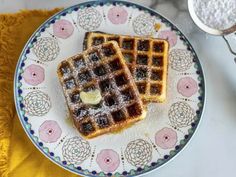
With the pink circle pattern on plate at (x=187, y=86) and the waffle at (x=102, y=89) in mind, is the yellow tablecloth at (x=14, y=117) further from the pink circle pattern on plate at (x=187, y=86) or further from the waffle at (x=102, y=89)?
the pink circle pattern on plate at (x=187, y=86)

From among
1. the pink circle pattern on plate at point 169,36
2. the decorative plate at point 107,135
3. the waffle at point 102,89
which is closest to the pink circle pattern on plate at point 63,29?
the decorative plate at point 107,135

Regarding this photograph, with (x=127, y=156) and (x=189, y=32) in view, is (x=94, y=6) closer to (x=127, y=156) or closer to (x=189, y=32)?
(x=189, y=32)

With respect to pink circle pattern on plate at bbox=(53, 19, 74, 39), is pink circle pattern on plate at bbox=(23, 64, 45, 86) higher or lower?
lower

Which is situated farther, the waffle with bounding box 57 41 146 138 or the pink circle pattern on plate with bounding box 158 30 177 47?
the pink circle pattern on plate with bounding box 158 30 177 47

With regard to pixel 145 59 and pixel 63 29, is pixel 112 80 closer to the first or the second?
pixel 145 59

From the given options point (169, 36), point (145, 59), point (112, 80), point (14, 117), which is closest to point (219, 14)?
point (169, 36)

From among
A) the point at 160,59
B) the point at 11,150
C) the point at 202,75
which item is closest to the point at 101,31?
the point at 160,59

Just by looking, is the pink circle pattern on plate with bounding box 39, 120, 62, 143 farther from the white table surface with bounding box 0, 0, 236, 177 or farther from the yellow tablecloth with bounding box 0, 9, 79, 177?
the white table surface with bounding box 0, 0, 236, 177

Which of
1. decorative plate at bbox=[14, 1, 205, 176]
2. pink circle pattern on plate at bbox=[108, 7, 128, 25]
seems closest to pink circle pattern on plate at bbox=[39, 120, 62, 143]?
decorative plate at bbox=[14, 1, 205, 176]

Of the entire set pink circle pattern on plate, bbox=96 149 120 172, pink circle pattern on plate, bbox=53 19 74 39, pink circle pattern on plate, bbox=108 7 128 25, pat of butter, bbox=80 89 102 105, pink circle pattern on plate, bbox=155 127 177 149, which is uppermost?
pink circle pattern on plate, bbox=108 7 128 25
